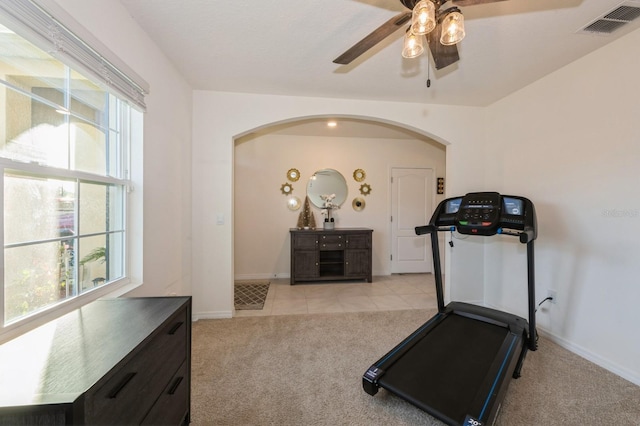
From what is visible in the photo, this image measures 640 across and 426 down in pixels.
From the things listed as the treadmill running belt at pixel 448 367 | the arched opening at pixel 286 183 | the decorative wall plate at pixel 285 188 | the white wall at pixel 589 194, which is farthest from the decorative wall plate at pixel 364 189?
the treadmill running belt at pixel 448 367

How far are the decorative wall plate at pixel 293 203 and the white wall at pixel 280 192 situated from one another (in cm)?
7

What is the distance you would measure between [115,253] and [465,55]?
322cm

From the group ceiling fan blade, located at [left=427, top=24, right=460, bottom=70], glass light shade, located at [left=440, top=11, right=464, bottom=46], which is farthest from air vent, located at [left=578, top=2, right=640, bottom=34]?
glass light shade, located at [left=440, top=11, right=464, bottom=46]

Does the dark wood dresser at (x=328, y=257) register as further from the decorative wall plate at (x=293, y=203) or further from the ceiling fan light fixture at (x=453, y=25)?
the ceiling fan light fixture at (x=453, y=25)

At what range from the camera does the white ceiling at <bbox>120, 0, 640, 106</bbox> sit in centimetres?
168

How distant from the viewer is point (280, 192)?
4695mm

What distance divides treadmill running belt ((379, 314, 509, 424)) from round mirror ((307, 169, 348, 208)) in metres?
2.94

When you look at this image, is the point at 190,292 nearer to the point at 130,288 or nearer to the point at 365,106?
the point at 130,288

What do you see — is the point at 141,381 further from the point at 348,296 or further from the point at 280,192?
the point at 280,192

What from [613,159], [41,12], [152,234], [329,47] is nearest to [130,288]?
[152,234]

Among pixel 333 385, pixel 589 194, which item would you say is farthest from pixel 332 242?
pixel 589 194

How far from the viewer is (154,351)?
3.50ft

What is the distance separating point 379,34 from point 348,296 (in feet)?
10.5

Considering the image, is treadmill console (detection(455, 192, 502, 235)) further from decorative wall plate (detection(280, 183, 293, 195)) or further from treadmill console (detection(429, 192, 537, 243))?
decorative wall plate (detection(280, 183, 293, 195))
